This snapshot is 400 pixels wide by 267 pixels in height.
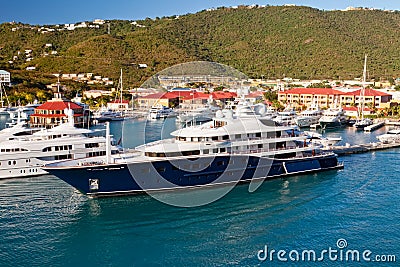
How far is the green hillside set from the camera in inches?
3777

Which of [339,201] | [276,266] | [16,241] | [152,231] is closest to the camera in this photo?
[276,266]

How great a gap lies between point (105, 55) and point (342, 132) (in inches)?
2652

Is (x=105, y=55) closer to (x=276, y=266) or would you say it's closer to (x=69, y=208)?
(x=69, y=208)

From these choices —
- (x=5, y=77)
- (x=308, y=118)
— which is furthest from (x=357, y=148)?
(x=5, y=77)

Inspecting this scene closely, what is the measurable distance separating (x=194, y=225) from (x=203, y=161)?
461cm

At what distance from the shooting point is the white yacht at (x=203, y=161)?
20.5m

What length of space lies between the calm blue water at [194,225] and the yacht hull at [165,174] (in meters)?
0.58

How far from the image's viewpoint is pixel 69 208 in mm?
19453

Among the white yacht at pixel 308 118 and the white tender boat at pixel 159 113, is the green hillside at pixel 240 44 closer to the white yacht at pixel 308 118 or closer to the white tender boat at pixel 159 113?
the white tender boat at pixel 159 113

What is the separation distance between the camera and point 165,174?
69.4 ft

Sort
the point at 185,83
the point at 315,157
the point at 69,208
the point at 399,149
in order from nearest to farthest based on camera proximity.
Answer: the point at 69,208 < the point at 315,157 < the point at 399,149 < the point at 185,83

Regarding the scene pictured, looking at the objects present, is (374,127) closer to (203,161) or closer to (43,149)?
(203,161)

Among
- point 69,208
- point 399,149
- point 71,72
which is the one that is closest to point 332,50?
point 71,72

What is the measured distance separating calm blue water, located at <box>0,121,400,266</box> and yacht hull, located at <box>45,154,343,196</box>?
0.58 metres
